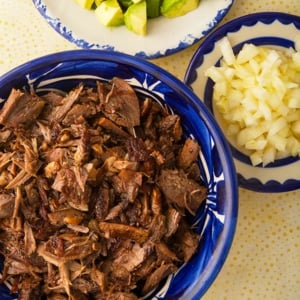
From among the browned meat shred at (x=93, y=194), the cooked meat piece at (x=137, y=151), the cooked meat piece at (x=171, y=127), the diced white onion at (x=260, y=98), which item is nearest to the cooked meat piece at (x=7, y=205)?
the browned meat shred at (x=93, y=194)

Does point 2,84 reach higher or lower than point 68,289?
higher

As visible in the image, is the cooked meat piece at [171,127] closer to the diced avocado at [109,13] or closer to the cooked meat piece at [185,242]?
the cooked meat piece at [185,242]

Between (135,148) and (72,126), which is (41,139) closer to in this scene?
(72,126)

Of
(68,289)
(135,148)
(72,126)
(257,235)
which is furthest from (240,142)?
(68,289)

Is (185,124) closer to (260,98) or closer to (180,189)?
(180,189)

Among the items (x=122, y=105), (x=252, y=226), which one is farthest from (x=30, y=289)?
(x=252, y=226)

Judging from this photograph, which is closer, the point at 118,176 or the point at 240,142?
the point at 118,176

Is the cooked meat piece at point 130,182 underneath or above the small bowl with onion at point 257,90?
above
